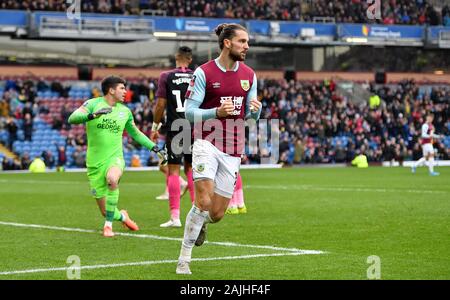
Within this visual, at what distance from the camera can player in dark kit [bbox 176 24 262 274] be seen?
354 inches

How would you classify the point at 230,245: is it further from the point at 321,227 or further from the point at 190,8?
the point at 190,8

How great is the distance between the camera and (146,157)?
44.6 metres

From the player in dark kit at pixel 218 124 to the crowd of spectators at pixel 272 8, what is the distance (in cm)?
4046

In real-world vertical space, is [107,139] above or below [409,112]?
above

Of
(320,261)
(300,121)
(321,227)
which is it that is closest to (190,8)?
(300,121)

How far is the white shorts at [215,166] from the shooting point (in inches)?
356

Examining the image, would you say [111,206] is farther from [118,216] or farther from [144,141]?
[144,141]

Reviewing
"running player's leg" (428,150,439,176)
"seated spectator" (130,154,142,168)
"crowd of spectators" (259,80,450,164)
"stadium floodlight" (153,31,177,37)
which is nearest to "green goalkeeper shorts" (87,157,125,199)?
"running player's leg" (428,150,439,176)

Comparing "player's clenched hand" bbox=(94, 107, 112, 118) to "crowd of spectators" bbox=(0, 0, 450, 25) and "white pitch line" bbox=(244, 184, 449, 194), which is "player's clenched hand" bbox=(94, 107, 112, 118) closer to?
"white pitch line" bbox=(244, 184, 449, 194)

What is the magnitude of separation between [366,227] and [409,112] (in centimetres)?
4146

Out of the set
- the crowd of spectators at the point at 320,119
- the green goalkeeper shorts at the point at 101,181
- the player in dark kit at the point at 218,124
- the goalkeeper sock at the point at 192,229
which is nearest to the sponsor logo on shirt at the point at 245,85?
the player in dark kit at the point at 218,124

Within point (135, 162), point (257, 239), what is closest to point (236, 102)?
point (257, 239)

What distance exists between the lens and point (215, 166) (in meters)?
9.14
